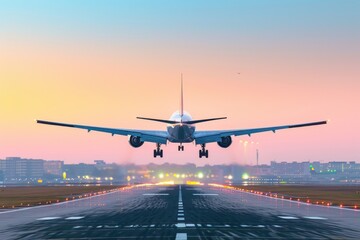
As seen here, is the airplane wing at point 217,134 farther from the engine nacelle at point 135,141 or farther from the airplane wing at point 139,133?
the engine nacelle at point 135,141

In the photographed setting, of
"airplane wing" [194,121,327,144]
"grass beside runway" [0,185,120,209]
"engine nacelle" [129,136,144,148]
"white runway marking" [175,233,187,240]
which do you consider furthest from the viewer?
"airplane wing" [194,121,327,144]

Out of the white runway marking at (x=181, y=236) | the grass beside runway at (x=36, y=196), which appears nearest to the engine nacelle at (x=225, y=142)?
the grass beside runway at (x=36, y=196)

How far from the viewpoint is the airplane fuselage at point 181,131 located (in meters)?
71.1

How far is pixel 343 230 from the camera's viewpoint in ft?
103

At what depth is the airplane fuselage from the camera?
71.1 metres

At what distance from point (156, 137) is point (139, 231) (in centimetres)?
4450

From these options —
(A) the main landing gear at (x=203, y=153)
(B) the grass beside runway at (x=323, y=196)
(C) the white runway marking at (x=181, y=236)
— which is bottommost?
(C) the white runway marking at (x=181, y=236)

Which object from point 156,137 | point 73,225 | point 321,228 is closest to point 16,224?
point 73,225

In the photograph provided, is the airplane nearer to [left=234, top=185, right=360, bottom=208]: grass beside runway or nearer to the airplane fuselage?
the airplane fuselage

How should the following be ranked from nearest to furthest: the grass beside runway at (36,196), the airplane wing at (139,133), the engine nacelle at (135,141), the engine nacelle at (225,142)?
the grass beside runway at (36,196)
the airplane wing at (139,133)
the engine nacelle at (135,141)
the engine nacelle at (225,142)

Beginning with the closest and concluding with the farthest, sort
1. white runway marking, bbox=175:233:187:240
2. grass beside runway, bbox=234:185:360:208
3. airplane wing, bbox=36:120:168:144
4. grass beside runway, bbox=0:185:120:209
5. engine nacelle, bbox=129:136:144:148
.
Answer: white runway marking, bbox=175:233:187:240 → grass beside runway, bbox=234:185:360:208 → grass beside runway, bbox=0:185:120:209 → airplane wing, bbox=36:120:168:144 → engine nacelle, bbox=129:136:144:148

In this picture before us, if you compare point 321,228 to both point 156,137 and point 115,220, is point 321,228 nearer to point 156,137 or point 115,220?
point 115,220

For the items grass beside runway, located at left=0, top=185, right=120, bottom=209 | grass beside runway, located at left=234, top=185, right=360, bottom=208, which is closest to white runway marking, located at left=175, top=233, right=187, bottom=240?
grass beside runway, located at left=234, top=185, right=360, bottom=208

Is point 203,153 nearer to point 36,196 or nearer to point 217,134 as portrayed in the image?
point 217,134
